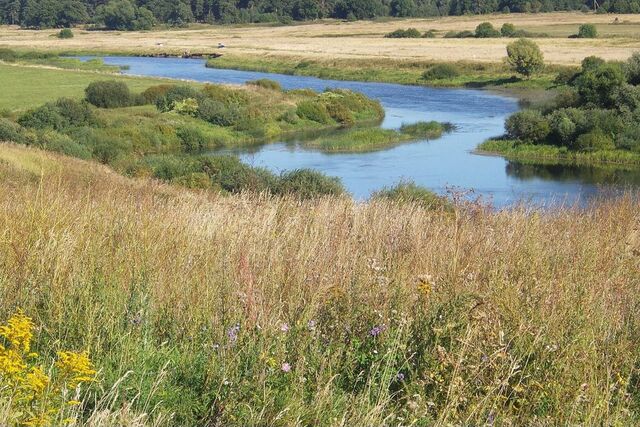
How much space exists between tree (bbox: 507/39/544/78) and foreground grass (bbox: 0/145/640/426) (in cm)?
5999

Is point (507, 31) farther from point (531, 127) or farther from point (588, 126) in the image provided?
point (588, 126)

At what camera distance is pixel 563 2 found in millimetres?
153375

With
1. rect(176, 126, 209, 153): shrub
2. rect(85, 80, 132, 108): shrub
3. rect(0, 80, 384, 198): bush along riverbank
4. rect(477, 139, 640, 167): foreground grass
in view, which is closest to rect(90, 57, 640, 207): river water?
rect(477, 139, 640, 167): foreground grass

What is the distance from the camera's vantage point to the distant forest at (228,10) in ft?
498

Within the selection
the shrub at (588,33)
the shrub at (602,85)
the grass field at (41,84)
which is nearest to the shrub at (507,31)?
the shrub at (588,33)

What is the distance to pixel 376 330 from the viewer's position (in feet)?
13.5

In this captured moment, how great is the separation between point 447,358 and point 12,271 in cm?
248

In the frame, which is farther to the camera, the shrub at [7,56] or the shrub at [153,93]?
the shrub at [7,56]

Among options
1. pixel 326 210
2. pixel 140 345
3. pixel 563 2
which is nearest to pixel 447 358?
pixel 140 345

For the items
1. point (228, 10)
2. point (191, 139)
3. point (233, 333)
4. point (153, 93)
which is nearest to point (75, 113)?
point (191, 139)

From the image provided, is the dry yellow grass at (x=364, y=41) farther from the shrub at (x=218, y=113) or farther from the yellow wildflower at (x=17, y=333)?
the yellow wildflower at (x=17, y=333)

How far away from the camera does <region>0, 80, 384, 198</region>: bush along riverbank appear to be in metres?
24.3

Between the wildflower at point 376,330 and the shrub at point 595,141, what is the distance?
32.6 m

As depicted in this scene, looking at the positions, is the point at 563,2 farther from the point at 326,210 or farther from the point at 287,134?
the point at 326,210
